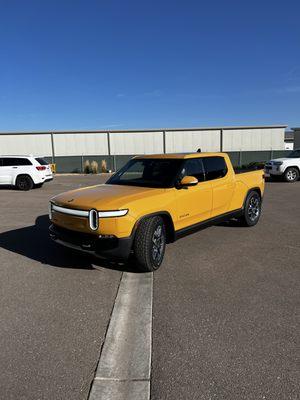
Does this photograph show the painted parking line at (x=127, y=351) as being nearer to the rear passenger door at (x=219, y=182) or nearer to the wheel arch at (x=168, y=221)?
the wheel arch at (x=168, y=221)

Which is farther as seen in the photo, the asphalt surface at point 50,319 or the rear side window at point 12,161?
the rear side window at point 12,161

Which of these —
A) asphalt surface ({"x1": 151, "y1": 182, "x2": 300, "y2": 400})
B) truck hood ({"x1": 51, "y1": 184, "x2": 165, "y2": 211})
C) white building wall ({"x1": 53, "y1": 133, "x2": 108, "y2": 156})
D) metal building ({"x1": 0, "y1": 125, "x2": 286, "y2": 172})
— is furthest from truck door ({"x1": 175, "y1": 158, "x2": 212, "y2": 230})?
white building wall ({"x1": 53, "y1": 133, "x2": 108, "y2": 156})

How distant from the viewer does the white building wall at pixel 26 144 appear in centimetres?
3159

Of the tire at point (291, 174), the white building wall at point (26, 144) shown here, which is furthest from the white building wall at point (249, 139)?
the white building wall at point (26, 144)

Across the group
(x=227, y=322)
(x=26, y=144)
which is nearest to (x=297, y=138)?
(x=26, y=144)

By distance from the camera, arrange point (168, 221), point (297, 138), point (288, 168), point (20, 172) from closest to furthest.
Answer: point (168, 221) < point (20, 172) < point (288, 168) < point (297, 138)

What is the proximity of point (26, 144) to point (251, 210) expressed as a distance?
28383mm

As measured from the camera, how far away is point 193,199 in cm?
563

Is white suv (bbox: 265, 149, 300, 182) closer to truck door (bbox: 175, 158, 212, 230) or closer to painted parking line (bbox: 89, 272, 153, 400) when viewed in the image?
truck door (bbox: 175, 158, 212, 230)

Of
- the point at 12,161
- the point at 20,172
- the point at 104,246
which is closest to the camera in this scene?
the point at 104,246

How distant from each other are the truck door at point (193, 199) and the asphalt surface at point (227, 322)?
578mm

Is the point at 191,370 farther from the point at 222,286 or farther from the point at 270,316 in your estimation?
the point at 222,286

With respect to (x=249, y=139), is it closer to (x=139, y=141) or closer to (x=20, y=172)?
(x=139, y=141)

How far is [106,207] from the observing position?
14.7 feet
